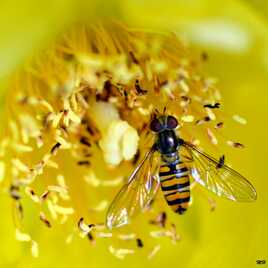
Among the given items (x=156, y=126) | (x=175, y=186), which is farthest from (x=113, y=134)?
(x=175, y=186)

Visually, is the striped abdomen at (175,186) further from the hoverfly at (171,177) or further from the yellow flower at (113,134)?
the yellow flower at (113,134)

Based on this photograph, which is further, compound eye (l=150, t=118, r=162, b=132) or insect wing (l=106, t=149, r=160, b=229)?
compound eye (l=150, t=118, r=162, b=132)

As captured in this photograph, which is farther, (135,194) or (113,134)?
(113,134)

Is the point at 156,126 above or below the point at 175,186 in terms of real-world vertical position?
above

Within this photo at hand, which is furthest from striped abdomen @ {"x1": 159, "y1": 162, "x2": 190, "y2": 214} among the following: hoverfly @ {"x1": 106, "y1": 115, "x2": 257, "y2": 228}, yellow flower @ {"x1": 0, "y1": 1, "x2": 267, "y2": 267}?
yellow flower @ {"x1": 0, "y1": 1, "x2": 267, "y2": 267}

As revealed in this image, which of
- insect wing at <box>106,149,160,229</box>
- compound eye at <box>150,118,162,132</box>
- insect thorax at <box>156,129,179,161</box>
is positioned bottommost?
insect wing at <box>106,149,160,229</box>

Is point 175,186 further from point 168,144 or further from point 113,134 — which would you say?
point 113,134

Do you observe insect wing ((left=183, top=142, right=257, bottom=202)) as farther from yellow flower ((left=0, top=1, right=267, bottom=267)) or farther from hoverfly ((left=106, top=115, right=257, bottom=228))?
yellow flower ((left=0, top=1, right=267, bottom=267))

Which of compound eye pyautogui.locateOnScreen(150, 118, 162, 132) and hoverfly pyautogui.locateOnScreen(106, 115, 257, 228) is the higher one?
compound eye pyautogui.locateOnScreen(150, 118, 162, 132)
